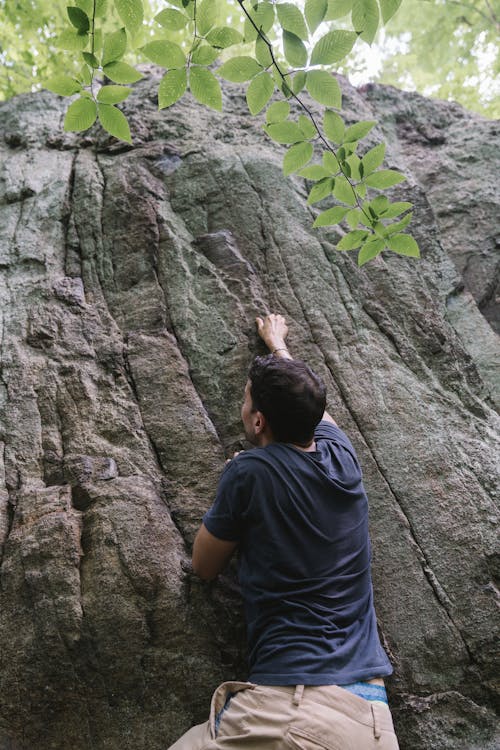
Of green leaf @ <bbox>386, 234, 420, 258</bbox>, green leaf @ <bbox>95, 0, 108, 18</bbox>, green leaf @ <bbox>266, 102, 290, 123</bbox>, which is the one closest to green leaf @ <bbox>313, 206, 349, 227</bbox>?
green leaf @ <bbox>386, 234, 420, 258</bbox>

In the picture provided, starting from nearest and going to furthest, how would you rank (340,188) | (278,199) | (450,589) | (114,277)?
1. (340,188)
2. (450,589)
3. (114,277)
4. (278,199)

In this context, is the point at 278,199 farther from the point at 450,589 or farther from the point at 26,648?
the point at 26,648

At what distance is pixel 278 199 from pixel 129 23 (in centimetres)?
328

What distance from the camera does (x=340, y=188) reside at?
9.46 ft

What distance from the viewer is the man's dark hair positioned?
324 centimetres

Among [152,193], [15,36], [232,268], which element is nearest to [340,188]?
[232,268]

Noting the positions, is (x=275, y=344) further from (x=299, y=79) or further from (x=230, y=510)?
(x=299, y=79)

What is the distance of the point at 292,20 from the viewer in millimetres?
2180

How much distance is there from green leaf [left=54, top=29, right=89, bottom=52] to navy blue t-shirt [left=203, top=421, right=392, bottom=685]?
2143 millimetres

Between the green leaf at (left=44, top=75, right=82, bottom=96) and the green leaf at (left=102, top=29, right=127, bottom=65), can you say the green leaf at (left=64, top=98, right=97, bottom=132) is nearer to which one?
the green leaf at (left=44, top=75, right=82, bottom=96)

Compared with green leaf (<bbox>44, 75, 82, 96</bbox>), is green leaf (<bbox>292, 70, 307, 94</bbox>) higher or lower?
higher

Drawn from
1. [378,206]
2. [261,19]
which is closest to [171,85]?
[261,19]

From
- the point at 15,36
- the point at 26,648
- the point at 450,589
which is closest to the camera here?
the point at 26,648

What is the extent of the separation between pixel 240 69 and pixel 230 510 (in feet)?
7.09
